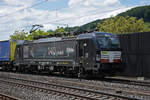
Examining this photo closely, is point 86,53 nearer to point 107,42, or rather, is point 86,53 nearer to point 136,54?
point 107,42

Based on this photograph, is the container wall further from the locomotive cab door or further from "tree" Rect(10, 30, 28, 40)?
"tree" Rect(10, 30, 28, 40)

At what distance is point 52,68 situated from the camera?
20.7 m

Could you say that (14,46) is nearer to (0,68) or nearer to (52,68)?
(0,68)

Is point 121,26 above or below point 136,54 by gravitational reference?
above

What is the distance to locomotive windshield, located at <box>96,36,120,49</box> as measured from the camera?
653 inches

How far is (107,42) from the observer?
16.8 m

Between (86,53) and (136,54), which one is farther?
(136,54)

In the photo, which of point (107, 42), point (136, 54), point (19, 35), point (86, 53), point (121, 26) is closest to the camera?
point (107, 42)

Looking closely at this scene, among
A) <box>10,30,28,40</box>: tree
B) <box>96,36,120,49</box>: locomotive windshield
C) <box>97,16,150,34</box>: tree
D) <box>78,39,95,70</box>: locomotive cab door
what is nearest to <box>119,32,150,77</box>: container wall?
<box>96,36,120,49</box>: locomotive windshield

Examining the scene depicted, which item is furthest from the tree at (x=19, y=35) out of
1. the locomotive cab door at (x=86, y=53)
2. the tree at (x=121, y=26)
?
the locomotive cab door at (x=86, y=53)

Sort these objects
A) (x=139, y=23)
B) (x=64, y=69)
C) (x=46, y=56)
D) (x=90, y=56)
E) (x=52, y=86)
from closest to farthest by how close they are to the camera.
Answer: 1. (x=52, y=86)
2. (x=90, y=56)
3. (x=64, y=69)
4. (x=46, y=56)
5. (x=139, y=23)

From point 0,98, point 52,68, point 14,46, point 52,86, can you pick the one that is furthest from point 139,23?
point 0,98

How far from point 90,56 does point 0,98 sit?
23.7ft

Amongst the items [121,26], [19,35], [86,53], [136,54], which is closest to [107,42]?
[86,53]
